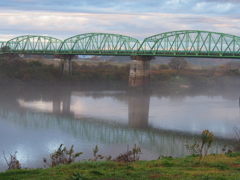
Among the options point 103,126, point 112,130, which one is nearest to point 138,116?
point 103,126

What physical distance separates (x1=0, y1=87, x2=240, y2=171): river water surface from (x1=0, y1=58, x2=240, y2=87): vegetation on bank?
75.1 feet

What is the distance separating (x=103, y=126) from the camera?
31.6m

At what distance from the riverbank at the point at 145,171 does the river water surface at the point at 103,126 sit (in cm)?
407

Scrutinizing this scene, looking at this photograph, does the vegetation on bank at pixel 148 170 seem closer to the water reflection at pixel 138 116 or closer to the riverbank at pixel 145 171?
the riverbank at pixel 145 171

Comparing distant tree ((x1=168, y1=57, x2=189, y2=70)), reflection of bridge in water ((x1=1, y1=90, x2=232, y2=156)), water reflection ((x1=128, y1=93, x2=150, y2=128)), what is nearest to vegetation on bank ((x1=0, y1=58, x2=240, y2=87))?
distant tree ((x1=168, y1=57, x2=189, y2=70))

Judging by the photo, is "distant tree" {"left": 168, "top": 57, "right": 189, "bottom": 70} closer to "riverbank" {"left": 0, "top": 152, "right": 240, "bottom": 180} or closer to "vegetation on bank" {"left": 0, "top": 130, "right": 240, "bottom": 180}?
"vegetation on bank" {"left": 0, "top": 130, "right": 240, "bottom": 180}

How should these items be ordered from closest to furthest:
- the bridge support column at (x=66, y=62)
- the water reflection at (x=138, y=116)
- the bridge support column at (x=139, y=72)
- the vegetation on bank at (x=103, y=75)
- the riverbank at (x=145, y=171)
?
A: the riverbank at (x=145, y=171) < the water reflection at (x=138, y=116) < the vegetation on bank at (x=103, y=75) < the bridge support column at (x=139, y=72) < the bridge support column at (x=66, y=62)

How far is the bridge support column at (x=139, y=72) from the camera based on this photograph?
73250mm

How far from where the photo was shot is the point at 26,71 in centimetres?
7288

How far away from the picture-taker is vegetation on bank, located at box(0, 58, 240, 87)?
236 ft

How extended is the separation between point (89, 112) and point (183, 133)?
13201 mm

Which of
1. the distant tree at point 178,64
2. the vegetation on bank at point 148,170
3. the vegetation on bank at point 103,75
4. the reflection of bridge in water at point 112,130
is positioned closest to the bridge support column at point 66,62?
the vegetation on bank at point 103,75

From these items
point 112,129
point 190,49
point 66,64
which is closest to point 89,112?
point 112,129

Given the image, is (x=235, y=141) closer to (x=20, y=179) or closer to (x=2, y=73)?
(x=20, y=179)
